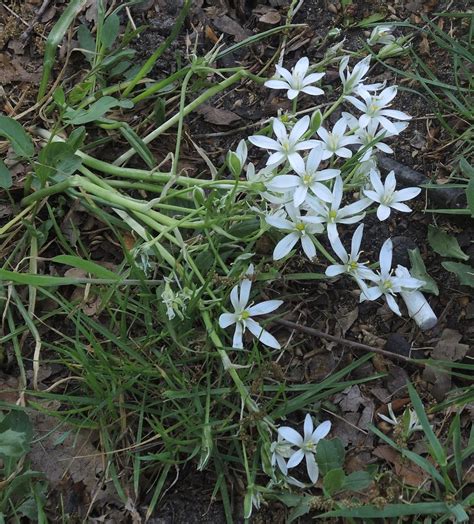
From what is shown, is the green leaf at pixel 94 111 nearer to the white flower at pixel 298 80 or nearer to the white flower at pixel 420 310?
the white flower at pixel 298 80

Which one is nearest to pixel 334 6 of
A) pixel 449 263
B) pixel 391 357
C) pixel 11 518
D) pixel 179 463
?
pixel 449 263

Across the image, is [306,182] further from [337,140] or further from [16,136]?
Result: [16,136]

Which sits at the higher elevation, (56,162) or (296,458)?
(56,162)

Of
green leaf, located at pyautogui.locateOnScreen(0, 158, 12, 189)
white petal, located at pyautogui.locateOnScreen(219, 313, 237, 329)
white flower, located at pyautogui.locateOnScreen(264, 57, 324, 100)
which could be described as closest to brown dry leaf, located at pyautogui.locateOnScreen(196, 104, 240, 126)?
white flower, located at pyautogui.locateOnScreen(264, 57, 324, 100)

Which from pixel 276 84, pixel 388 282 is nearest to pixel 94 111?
pixel 276 84

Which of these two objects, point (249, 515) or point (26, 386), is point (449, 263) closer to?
point (249, 515)

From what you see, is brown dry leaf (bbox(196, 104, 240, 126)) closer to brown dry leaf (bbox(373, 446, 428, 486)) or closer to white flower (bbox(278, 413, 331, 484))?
white flower (bbox(278, 413, 331, 484))
